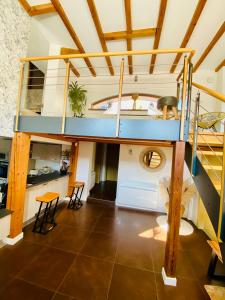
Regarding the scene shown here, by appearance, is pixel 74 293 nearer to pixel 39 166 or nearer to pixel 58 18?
pixel 39 166

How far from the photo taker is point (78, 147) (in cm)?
521

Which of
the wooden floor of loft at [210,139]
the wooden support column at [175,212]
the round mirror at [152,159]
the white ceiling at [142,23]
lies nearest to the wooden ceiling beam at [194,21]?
the white ceiling at [142,23]

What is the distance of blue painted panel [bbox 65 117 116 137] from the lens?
7.42 ft

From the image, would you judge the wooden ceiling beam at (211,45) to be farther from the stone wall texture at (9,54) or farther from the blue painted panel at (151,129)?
the stone wall texture at (9,54)

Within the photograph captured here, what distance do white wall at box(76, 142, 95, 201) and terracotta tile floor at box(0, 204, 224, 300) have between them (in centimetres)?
163

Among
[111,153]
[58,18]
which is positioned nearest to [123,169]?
[111,153]

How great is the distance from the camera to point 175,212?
6.70 feet

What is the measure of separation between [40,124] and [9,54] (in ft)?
4.06

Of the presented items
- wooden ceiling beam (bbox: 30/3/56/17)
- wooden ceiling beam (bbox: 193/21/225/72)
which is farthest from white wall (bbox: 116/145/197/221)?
wooden ceiling beam (bbox: 30/3/56/17)

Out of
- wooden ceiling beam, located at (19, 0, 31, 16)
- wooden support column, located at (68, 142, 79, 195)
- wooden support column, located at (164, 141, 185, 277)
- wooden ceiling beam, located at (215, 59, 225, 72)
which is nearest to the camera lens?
wooden support column, located at (164, 141, 185, 277)

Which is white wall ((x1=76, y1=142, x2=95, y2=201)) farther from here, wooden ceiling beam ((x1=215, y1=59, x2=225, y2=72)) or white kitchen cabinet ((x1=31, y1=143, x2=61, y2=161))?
wooden ceiling beam ((x1=215, y1=59, x2=225, y2=72))

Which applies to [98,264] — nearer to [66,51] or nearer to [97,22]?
[97,22]

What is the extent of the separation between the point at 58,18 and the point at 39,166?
11.9 ft

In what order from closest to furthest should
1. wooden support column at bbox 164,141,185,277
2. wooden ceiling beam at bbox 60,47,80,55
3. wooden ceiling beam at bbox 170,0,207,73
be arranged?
wooden support column at bbox 164,141,185,277
wooden ceiling beam at bbox 170,0,207,73
wooden ceiling beam at bbox 60,47,80,55
